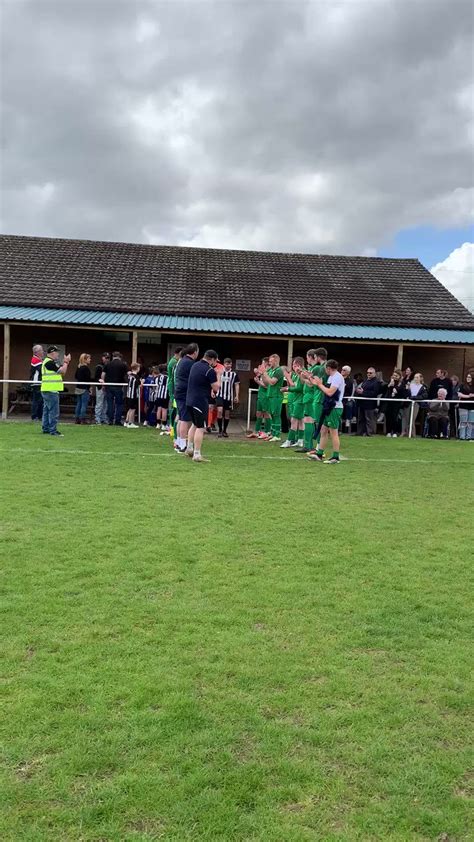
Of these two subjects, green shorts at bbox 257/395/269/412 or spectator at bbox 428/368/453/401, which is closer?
green shorts at bbox 257/395/269/412

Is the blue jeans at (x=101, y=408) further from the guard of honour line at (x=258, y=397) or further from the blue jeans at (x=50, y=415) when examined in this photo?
the blue jeans at (x=50, y=415)

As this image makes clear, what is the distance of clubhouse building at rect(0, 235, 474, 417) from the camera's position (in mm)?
18219

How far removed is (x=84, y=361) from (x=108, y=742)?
12.6 meters

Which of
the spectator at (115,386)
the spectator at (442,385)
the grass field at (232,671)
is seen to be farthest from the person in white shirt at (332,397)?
the spectator at (442,385)

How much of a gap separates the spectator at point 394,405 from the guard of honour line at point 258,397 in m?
0.03

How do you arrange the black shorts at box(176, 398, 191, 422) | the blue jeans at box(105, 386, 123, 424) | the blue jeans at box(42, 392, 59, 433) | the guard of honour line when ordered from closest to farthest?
the guard of honour line → the black shorts at box(176, 398, 191, 422) → the blue jeans at box(42, 392, 59, 433) → the blue jeans at box(105, 386, 123, 424)

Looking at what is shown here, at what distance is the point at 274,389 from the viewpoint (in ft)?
44.3

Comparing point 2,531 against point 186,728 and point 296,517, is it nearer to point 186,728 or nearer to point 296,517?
point 296,517

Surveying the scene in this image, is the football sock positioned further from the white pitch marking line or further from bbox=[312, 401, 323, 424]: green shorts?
the white pitch marking line

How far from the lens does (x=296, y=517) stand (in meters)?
6.54

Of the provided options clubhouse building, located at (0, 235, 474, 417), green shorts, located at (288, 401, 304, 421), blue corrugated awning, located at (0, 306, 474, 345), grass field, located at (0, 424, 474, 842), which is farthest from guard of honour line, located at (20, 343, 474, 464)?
grass field, located at (0, 424, 474, 842)

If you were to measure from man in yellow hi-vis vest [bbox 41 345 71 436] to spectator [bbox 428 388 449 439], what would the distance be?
350 inches

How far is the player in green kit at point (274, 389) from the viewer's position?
523 inches

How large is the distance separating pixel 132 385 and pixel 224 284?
8.12 metres
